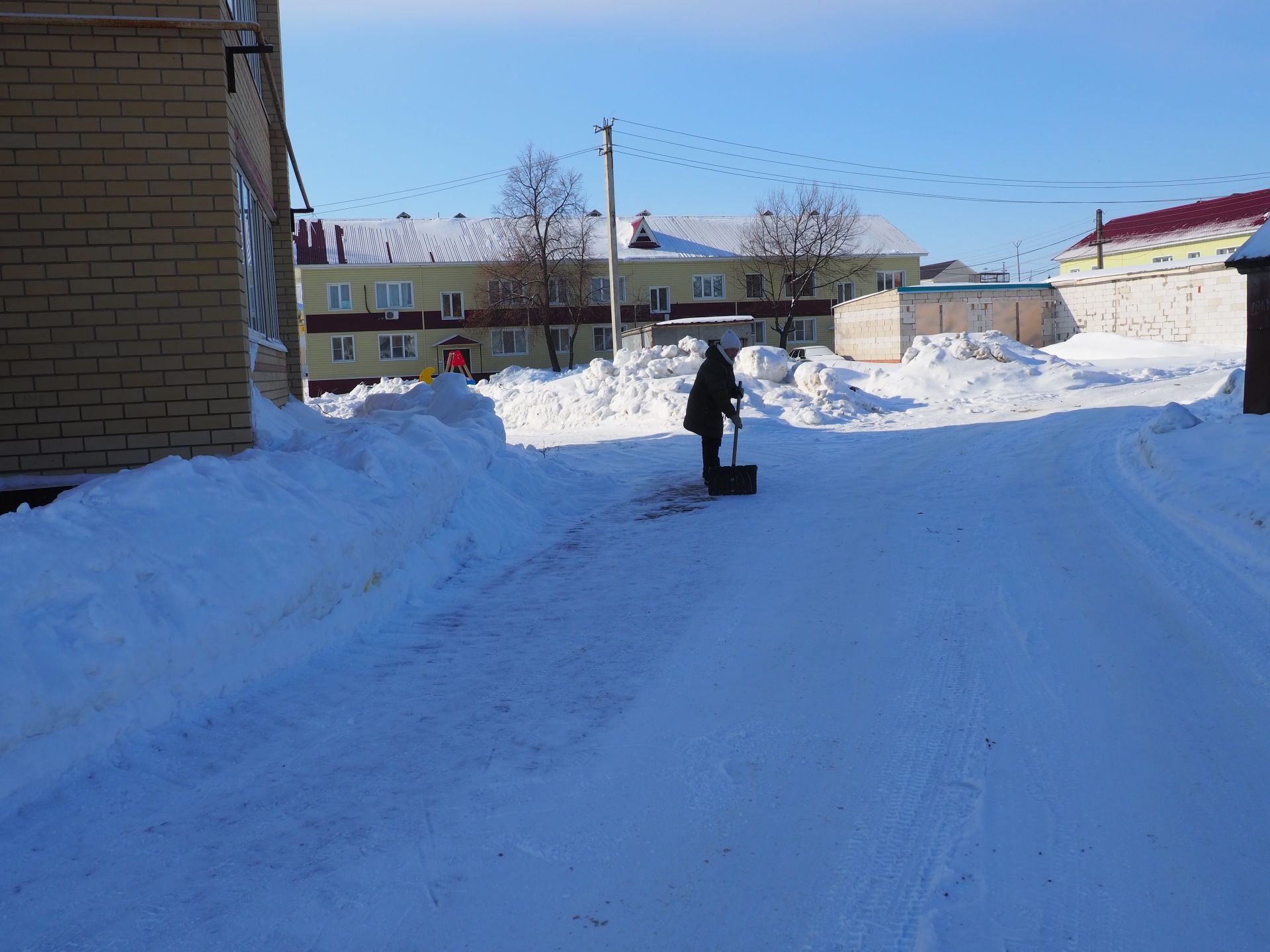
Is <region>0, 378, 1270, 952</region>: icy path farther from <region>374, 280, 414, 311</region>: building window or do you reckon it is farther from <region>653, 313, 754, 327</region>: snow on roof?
<region>374, 280, 414, 311</region>: building window

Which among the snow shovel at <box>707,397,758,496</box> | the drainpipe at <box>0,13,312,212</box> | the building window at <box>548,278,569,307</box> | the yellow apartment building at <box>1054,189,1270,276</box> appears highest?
the yellow apartment building at <box>1054,189,1270,276</box>

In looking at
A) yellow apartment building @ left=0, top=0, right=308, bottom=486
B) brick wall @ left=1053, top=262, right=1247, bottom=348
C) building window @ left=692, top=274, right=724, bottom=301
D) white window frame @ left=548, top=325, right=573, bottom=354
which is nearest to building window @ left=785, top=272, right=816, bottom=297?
building window @ left=692, top=274, right=724, bottom=301

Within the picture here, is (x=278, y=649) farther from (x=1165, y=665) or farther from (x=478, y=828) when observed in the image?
(x=1165, y=665)

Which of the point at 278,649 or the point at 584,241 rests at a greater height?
the point at 584,241

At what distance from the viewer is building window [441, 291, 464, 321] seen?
157ft

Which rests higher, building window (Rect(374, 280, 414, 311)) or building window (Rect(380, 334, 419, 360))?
building window (Rect(374, 280, 414, 311))

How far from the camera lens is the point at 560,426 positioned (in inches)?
797

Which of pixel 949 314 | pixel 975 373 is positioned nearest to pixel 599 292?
pixel 949 314

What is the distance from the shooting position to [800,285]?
51.9m

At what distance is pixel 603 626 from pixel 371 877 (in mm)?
2829

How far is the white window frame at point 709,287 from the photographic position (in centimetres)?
5156

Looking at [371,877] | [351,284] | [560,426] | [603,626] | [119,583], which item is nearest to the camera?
[371,877]

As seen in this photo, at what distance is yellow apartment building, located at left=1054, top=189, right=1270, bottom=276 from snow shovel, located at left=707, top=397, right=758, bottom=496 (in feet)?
138

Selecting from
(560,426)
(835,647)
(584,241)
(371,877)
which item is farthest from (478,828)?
(584,241)
